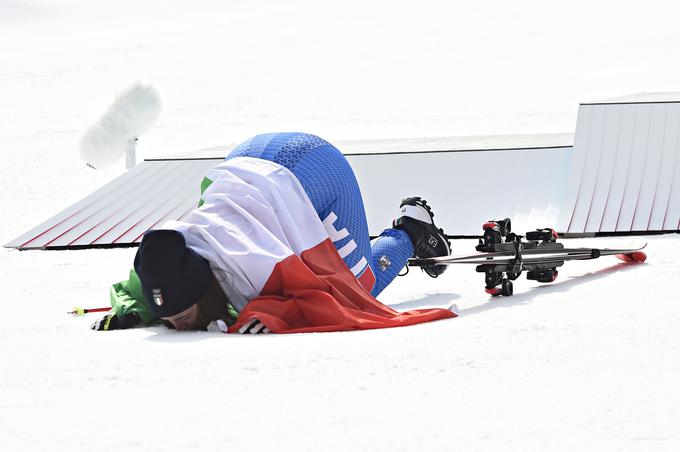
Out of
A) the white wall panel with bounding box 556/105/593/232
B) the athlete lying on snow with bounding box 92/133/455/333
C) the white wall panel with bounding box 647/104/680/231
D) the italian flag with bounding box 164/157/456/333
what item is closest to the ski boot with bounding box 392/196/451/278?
the athlete lying on snow with bounding box 92/133/455/333

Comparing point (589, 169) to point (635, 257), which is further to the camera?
point (589, 169)

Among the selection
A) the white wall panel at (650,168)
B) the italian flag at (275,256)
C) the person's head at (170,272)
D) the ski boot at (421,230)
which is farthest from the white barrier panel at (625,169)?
the person's head at (170,272)

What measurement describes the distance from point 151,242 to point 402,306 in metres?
1.34

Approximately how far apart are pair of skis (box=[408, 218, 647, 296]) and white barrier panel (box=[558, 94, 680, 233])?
1.49 meters

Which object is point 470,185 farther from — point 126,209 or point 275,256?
point 275,256

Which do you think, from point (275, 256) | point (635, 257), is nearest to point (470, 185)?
point (635, 257)

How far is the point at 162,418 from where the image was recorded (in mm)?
2078

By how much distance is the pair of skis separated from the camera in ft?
13.2

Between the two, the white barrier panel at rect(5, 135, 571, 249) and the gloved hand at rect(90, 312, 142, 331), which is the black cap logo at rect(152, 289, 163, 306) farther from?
the white barrier panel at rect(5, 135, 571, 249)

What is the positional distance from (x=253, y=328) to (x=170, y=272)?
322 mm

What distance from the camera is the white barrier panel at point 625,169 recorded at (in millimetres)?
5957

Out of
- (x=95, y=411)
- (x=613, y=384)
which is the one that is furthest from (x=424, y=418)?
(x=95, y=411)

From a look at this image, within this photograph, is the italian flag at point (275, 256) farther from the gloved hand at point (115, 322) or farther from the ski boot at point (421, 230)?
the ski boot at point (421, 230)

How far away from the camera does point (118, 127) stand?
20.2ft
